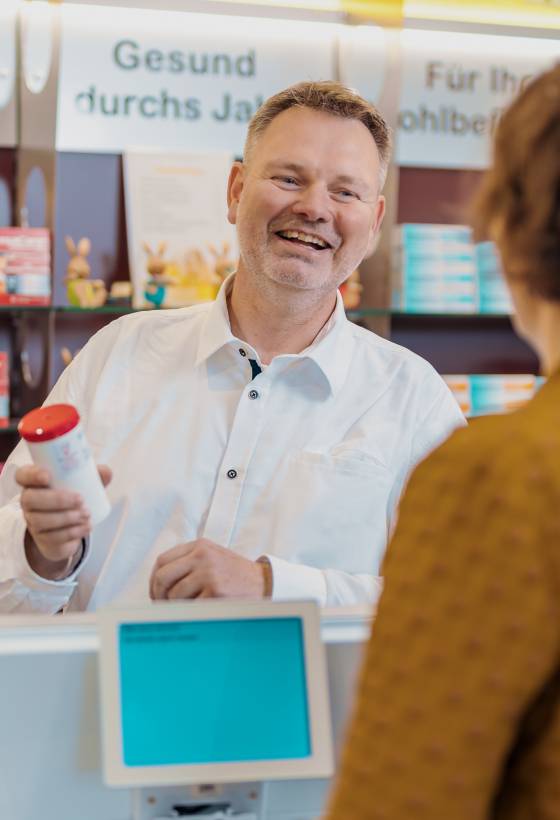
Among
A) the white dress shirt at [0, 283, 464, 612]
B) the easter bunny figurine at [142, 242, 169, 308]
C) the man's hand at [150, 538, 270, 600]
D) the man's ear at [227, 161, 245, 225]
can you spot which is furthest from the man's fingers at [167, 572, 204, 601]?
the easter bunny figurine at [142, 242, 169, 308]

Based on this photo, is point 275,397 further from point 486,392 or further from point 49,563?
point 486,392

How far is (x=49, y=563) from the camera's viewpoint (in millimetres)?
1706

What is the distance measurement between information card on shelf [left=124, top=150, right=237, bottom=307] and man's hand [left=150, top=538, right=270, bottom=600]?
6.75ft

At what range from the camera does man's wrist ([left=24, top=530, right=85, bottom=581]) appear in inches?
66.7

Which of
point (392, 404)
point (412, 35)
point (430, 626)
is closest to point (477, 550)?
point (430, 626)

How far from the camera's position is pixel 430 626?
70cm

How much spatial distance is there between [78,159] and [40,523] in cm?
255

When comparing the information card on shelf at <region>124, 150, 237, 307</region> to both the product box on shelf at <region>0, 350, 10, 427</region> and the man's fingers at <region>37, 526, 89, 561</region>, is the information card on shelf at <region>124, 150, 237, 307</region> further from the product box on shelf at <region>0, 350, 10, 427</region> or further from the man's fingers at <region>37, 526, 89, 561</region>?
the man's fingers at <region>37, 526, 89, 561</region>

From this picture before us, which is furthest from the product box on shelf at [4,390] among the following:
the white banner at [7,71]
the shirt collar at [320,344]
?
the shirt collar at [320,344]

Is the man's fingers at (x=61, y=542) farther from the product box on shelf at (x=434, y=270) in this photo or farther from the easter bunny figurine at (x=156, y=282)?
the product box on shelf at (x=434, y=270)

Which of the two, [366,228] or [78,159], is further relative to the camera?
[78,159]

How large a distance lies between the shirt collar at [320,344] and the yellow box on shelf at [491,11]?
2205 mm

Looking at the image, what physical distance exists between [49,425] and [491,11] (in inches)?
132

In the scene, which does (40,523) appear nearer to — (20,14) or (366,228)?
(366,228)
